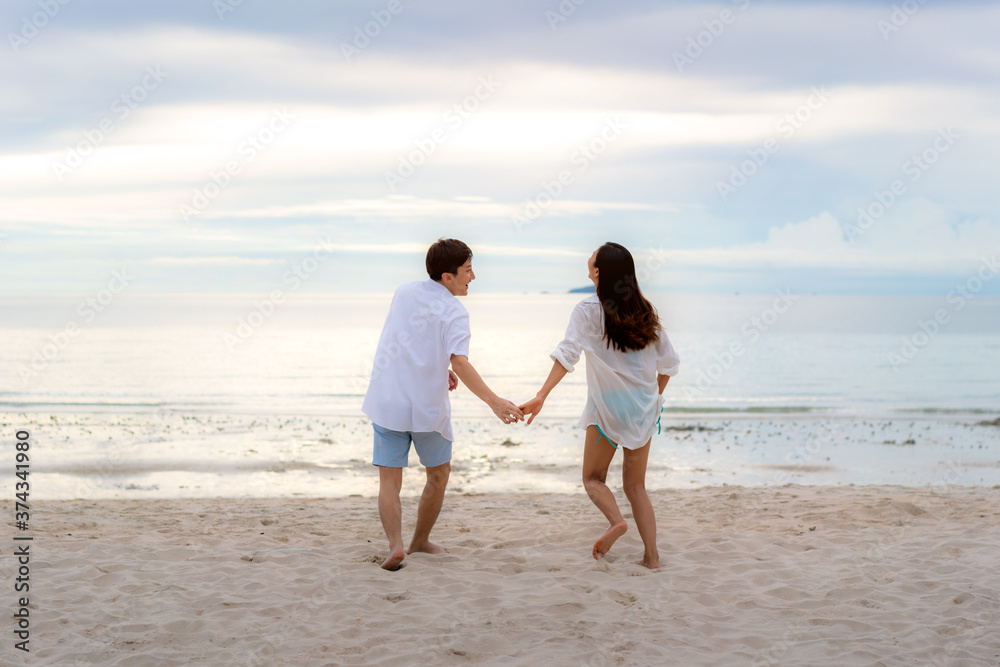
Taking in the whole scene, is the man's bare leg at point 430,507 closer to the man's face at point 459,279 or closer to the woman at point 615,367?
the woman at point 615,367

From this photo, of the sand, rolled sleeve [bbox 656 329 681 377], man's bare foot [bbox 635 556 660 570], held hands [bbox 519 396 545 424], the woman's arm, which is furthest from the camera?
man's bare foot [bbox 635 556 660 570]

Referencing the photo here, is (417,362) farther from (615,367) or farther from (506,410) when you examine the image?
(615,367)

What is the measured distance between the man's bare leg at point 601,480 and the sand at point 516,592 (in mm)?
322

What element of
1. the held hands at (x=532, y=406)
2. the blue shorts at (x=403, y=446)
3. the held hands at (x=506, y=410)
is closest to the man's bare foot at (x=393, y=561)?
the blue shorts at (x=403, y=446)

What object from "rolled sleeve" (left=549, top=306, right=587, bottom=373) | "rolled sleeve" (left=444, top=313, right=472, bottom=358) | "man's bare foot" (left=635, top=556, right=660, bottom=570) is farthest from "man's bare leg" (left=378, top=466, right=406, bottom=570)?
"man's bare foot" (left=635, top=556, right=660, bottom=570)

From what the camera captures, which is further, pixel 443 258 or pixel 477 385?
pixel 443 258

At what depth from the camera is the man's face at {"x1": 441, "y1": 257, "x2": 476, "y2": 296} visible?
5117 mm

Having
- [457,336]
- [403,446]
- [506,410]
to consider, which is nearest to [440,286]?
[457,336]

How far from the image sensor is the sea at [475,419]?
1005 centimetres

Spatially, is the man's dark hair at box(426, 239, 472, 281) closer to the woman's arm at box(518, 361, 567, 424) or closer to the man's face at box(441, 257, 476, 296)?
the man's face at box(441, 257, 476, 296)

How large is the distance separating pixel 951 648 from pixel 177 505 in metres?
6.95

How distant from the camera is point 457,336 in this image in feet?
16.1

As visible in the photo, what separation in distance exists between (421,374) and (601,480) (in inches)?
57.3

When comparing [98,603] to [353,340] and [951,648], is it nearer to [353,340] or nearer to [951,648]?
[951,648]
